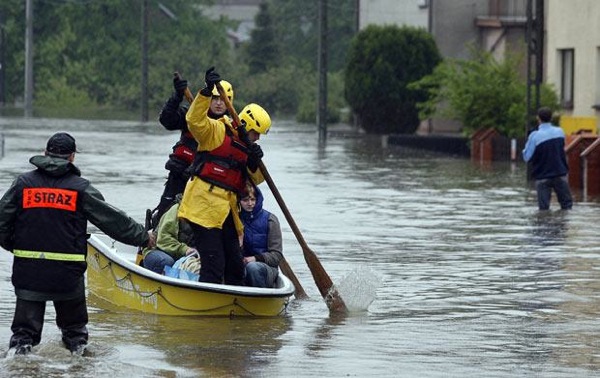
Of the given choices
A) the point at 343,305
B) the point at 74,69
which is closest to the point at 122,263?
the point at 343,305

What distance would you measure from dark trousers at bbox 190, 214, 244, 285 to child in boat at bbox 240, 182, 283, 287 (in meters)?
0.29

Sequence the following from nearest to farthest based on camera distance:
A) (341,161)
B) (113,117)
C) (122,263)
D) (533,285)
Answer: (122,263), (533,285), (341,161), (113,117)

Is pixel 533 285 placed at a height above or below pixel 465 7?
below

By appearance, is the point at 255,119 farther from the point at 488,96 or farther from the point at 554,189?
the point at 488,96

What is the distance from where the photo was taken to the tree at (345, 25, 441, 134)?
57125mm

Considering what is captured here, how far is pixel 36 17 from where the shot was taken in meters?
95.9

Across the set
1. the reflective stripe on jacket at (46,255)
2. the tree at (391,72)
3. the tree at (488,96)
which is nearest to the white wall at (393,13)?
the tree at (391,72)

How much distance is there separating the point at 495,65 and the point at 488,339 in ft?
102

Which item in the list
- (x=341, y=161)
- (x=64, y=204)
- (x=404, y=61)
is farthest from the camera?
(x=404, y=61)

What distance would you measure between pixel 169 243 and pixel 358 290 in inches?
63.8

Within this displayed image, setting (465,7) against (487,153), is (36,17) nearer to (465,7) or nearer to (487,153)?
(465,7)

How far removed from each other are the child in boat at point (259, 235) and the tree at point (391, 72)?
42.8m

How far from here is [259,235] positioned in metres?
14.0

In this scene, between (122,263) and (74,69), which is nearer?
(122,263)
